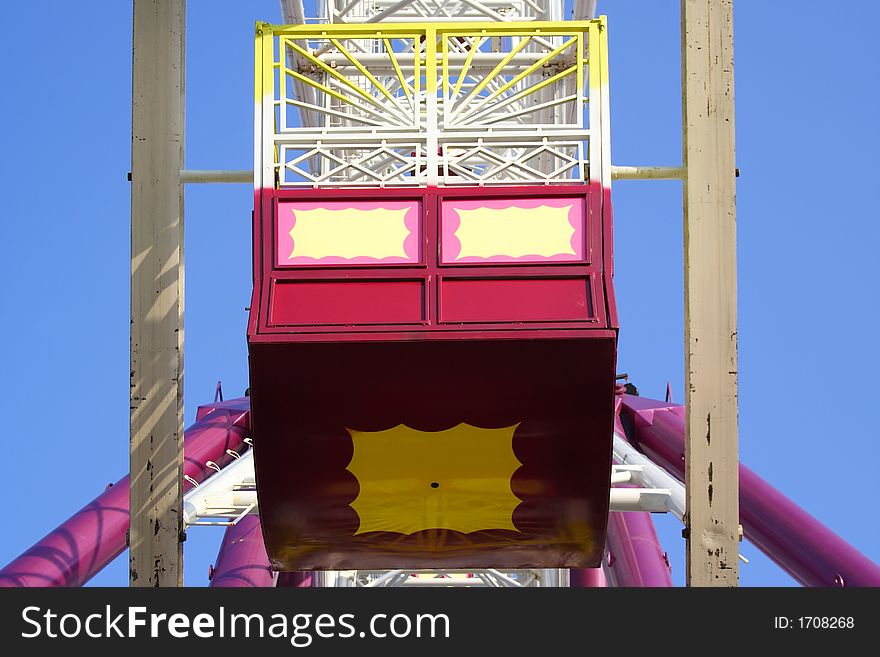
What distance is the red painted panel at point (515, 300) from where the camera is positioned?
10.1 m

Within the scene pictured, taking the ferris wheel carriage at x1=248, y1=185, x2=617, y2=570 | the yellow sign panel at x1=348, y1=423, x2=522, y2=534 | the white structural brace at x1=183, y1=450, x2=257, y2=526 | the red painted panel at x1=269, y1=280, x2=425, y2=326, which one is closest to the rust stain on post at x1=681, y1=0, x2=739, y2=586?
the ferris wheel carriage at x1=248, y1=185, x2=617, y2=570

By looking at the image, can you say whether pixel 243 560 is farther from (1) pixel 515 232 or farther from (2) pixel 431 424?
(1) pixel 515 232

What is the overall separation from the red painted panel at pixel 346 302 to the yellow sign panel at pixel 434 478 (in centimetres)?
85

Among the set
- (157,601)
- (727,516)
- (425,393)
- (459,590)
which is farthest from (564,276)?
(157,601)

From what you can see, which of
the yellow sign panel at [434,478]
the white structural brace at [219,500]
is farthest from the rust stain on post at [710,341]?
the white structural brace at [219,500]

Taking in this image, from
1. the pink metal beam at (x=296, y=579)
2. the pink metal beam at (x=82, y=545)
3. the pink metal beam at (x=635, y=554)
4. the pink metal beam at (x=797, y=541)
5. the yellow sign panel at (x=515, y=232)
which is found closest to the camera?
the yellow sign panel at (x=515, y=232)

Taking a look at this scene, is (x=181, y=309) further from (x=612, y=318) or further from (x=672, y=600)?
(x=672, y=600)

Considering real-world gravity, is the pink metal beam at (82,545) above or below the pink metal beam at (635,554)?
above

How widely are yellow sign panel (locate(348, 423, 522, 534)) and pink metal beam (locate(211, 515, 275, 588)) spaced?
6.08m

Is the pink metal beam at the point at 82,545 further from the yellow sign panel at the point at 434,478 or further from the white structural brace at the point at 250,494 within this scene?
the yellow sign panel at the point at 434,478

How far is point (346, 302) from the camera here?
33.3 feet

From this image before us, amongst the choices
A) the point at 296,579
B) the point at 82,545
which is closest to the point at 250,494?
the point at 82,545

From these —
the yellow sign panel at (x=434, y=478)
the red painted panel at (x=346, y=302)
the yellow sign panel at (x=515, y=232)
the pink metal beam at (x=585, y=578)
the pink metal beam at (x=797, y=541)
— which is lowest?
the pink metal beam at (x=585, y=578)

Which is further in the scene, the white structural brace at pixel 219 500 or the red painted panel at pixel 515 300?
the white structural brace at pixel 219 500
